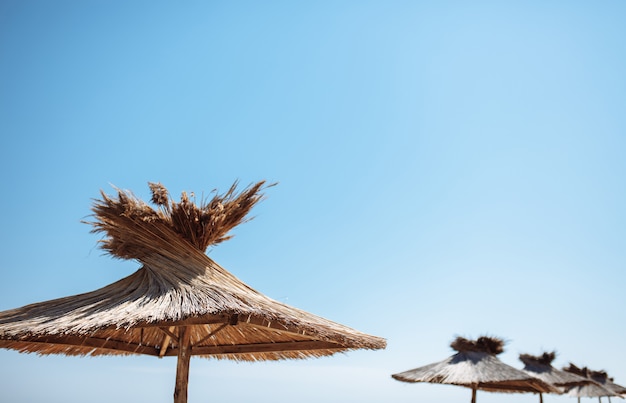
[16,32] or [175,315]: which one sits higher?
[16,32]

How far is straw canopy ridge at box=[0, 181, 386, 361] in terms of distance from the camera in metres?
3.70

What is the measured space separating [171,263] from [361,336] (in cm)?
187

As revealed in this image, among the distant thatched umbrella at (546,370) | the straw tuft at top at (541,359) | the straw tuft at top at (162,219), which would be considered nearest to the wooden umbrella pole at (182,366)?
the straw tuft at top at (162,219)

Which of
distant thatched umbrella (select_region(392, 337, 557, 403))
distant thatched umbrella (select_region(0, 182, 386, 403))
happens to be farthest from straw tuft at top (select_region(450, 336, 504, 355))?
distant thatched umbrella (select_region(0, 182, 386, 403))

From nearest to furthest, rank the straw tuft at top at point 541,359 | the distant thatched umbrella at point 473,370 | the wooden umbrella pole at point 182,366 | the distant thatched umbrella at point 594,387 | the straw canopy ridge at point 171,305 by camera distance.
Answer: the straw canopy ridge at point 171,305 < the wooden umbrella pole at point 182,366 < the distant thatched umbrella at point 473,370 < the straw tuft at top at point 541,359 < the distant thatched umbrella at point 594,387

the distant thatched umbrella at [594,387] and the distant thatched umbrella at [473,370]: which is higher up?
the distant thatched umbrella at [594,387]

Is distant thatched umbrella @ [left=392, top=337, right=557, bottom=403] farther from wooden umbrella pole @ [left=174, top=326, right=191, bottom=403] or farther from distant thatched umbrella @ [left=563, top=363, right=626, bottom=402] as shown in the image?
distant thatched umbrella @ [left=563, top=363, right=626, bottom=402]

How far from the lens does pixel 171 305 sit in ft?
12.3

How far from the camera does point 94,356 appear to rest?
591cm

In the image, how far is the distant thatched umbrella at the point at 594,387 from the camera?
1616 cm

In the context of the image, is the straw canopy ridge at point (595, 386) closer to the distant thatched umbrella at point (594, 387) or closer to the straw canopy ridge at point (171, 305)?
the distant thatched umbrella at point (594, 387)

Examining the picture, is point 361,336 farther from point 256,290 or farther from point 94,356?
point 94,356

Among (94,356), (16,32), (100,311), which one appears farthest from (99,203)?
(16,32)

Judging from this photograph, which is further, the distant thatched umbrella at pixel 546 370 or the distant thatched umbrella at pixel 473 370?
the distant thatched umbrella at pixel 546 370
